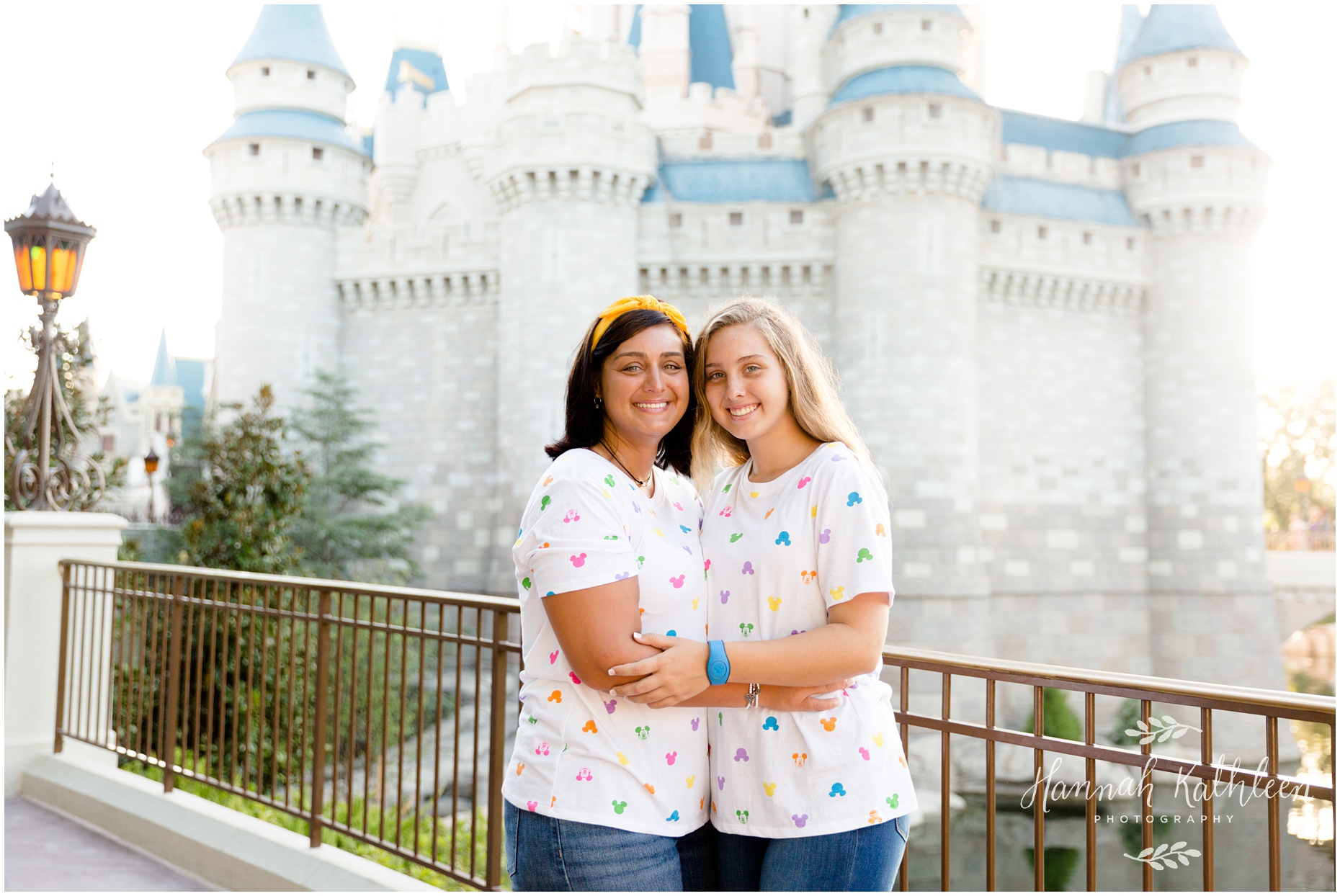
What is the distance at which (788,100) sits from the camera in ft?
73.9

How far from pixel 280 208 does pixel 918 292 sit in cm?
1011

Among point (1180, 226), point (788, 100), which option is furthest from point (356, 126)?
point (1180, 226)

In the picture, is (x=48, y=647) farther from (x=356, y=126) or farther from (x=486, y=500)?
(x=356, y=126)

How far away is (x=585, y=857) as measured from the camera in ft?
4.18

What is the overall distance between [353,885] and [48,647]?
7.35 feet

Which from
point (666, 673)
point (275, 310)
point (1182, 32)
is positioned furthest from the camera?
point (1182, 32)

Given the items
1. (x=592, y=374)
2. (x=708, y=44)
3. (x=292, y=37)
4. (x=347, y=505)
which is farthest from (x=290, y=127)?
(x=592, y=374)

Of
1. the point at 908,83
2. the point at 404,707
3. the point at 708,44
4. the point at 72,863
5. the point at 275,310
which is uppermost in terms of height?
the point at 708,44

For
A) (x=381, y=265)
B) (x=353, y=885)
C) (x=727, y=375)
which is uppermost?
(x=381, y=265)

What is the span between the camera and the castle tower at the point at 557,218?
14.0 m

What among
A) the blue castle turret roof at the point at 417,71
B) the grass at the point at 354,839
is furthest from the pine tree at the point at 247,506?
the blue castle turret roof at the point at 417,71

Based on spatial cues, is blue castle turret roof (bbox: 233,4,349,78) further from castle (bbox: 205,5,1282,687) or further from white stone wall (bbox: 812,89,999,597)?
white stone wall (bbox: 812,89,999,597)

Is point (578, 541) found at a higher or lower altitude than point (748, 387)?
lower

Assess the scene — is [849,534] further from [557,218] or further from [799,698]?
[557,218]
